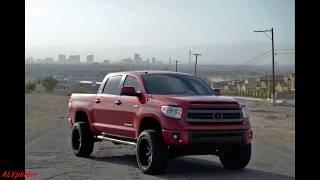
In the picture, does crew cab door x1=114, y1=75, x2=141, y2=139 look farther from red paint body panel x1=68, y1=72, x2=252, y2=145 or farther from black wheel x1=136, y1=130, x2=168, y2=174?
black wheel x1=136, y1=130, x2=168, y2=174

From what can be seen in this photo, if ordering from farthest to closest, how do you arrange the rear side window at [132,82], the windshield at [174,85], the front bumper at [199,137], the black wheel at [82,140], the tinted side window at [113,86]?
the black wheel at [82,140], the tinted side window at [113,86], the rear side window at [132,82], the windshield at [174,85], the front bumper at [199,137]

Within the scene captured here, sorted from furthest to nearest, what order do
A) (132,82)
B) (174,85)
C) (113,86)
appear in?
(113,86), (132,82), (174,85)

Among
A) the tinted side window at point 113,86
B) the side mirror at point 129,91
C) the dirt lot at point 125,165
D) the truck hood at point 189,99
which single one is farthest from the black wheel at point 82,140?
the truck hood at point 189,99

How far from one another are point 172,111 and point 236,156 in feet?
6.58

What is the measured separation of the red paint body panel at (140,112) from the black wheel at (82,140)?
20cm

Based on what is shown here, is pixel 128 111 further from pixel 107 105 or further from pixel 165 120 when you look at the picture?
pixel 165 120

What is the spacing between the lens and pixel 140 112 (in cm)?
1173

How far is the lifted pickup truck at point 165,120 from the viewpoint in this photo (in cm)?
1084

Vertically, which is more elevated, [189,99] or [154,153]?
[189,99]

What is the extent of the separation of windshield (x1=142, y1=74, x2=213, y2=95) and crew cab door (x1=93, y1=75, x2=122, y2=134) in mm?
1031

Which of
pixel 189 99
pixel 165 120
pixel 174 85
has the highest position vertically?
pixel 174 85

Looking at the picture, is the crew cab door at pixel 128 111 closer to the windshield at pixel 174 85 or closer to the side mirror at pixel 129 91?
the side mirror at pixel 129 91

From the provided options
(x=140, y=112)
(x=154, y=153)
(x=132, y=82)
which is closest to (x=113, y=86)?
(x=132, y=82)

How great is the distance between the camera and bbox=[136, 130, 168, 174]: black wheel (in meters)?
10.9
